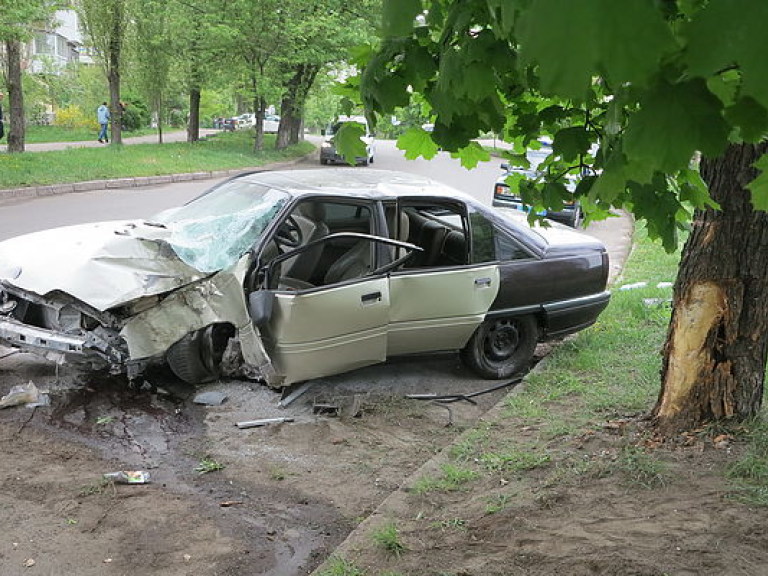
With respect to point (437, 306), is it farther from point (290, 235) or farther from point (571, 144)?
point (571, 144)

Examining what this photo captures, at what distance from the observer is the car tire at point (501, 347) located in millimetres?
6508

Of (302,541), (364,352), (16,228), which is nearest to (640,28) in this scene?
(302,541)

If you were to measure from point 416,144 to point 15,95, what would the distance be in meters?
18.9

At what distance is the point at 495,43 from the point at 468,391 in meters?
4.54

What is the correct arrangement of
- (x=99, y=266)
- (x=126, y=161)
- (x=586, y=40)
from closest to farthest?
(x=586, y=40)
(x=99, y=266)
(x=126, y=161)

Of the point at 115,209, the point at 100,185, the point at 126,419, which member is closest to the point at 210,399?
the point at 126,419

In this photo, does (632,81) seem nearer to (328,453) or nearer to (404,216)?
(328,453)

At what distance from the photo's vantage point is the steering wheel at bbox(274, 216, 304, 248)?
Answer: 19.7 ft

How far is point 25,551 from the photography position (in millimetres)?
3678

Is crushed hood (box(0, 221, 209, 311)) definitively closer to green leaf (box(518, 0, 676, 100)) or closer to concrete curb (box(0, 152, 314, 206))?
green leaf (box(518, 0, 676, 100))

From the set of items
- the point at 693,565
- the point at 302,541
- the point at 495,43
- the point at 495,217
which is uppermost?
the point at 495,43

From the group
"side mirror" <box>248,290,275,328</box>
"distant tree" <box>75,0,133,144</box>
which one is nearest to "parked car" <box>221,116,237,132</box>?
"distant tree" <box>75,0,133,144</box>

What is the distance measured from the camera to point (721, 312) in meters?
4.37

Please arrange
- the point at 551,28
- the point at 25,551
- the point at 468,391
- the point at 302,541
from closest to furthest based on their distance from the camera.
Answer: the point at 551,28
the point at 25,551
the point at 302,541
the point at 468,391
